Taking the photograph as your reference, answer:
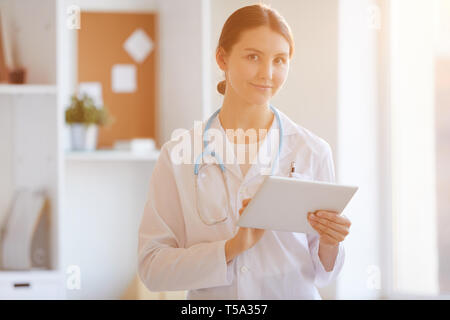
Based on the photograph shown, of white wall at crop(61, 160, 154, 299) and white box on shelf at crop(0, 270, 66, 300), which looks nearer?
white wall at crop(61, 160, 154, 299)

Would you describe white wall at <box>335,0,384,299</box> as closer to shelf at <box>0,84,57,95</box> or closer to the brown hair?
the brown hair

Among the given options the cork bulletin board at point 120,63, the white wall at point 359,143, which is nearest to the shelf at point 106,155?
the cork bulletin board at point 120,63

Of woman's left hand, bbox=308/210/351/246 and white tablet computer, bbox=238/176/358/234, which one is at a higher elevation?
white tablet computer, bbox=238/176/358/234

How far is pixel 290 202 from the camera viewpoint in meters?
0.86

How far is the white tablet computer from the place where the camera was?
2.68ft

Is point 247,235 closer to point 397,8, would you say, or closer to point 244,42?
point 244,42

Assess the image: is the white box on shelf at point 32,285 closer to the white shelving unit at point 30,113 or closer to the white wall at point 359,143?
the white shelving unit at point 30,113

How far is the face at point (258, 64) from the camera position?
99cm

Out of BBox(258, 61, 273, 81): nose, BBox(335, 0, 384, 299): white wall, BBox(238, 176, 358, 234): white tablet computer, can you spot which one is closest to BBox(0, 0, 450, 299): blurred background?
BBox(335, 0, 384, 299): white wall

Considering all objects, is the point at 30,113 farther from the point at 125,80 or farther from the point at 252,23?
the point at 252,23

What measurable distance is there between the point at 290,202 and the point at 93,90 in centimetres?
135

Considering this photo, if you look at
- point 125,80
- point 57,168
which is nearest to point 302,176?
point 57,168

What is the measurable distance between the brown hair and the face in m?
0.01

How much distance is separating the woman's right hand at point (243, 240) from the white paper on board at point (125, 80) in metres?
1.25
